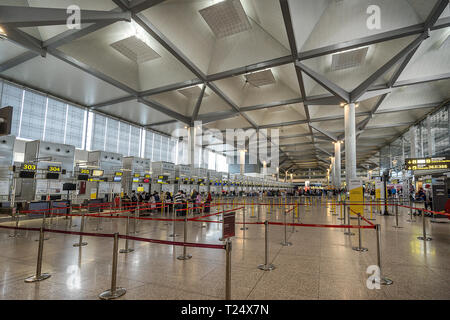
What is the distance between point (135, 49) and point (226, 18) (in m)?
6.85

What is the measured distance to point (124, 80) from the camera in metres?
18.4

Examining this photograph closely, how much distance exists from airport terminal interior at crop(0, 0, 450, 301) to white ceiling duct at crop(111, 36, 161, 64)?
0.13 m

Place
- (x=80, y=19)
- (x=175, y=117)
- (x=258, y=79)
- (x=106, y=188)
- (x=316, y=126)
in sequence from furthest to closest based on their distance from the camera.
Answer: (x=316, y=126), (x=175, y=117), (x=258, y=79), (x=106, y=188), (x=80, y=19)

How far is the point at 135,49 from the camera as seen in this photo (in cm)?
1608

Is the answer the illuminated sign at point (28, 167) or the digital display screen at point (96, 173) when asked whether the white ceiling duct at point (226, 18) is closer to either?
the digital display screen at point (96, 173)

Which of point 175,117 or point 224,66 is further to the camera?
point 175,117

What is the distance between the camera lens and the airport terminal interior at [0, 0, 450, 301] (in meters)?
4.07

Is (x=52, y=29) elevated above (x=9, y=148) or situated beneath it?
elevated above

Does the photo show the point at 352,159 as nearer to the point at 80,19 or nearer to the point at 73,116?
the point at 80,19

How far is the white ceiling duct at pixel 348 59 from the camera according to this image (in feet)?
53.9

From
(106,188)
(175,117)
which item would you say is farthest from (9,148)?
(175,117)

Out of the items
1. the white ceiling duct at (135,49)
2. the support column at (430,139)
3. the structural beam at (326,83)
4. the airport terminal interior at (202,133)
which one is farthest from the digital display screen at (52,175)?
the support column at (430,139)
